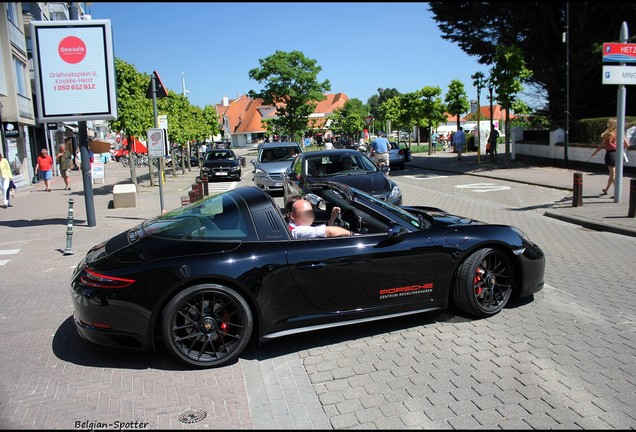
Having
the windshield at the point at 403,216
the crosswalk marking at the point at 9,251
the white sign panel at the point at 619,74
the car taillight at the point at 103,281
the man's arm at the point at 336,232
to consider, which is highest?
the white sign panel at the point at 619,74

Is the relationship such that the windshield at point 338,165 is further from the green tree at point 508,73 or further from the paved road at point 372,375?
the green tree at point 508,73

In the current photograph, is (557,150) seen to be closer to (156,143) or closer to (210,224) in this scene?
(156,143)

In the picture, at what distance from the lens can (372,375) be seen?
13.1ft

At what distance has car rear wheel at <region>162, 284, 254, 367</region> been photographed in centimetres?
410

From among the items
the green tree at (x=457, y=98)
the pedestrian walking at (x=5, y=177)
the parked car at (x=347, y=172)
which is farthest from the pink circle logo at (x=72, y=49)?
the green tree at (x=457, y=98)

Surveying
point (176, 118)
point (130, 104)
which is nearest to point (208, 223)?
point (130, 104)

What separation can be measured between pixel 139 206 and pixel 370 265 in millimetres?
12756

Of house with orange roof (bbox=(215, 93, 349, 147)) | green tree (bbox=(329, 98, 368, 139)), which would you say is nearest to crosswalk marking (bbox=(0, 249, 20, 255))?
green tree (bbox=(329, 98, 368, 139))

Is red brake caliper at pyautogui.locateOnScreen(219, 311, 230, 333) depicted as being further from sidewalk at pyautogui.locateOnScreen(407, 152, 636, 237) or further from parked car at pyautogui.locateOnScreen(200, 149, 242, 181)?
parked car at pyautogui.locateOnScreen(200, 149, 242, 181)

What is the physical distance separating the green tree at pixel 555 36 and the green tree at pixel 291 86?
3259cm

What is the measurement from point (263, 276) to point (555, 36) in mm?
28610

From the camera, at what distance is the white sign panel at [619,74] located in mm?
12008

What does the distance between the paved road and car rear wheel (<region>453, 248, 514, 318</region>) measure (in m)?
0.17

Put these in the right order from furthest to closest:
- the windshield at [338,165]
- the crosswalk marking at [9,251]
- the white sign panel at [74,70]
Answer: the windshield at [338,165] < the white sign panel at [74,70] < the crosswalk marking at [9,251]
